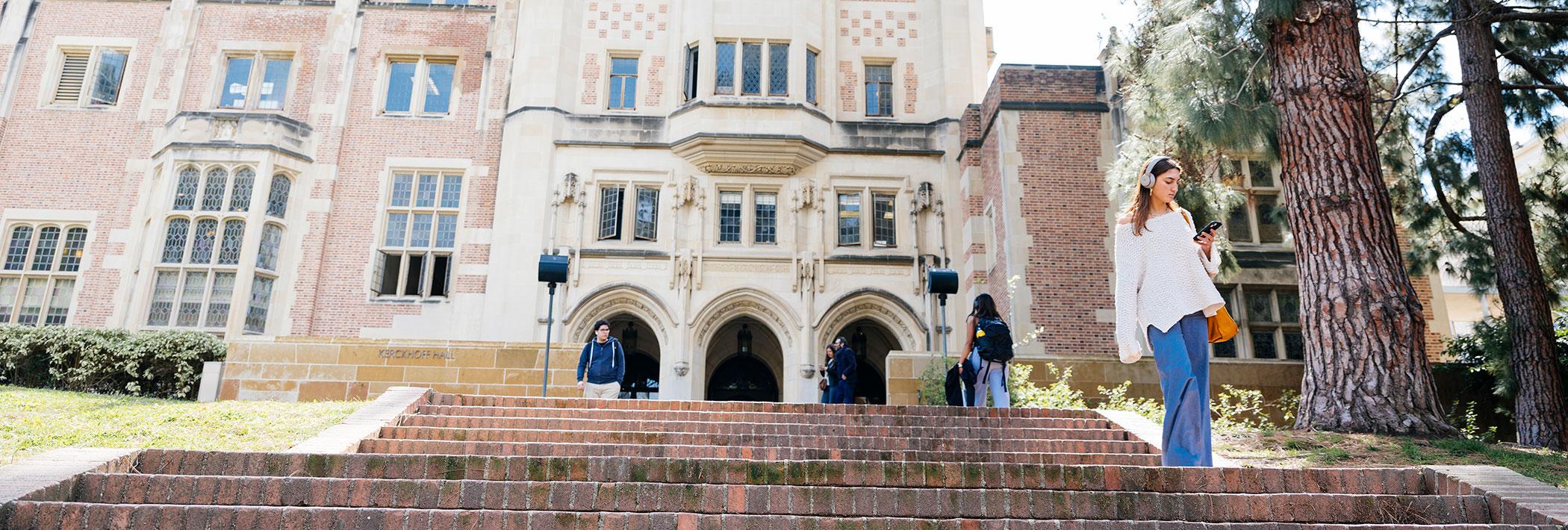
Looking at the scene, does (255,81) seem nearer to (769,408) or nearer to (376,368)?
(376,368)

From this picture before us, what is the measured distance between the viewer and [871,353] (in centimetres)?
1908

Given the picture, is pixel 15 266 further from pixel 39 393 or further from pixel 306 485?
pixel 306 485

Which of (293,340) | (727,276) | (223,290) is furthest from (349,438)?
(223,290)

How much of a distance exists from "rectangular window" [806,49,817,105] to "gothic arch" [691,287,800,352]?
3728 mm

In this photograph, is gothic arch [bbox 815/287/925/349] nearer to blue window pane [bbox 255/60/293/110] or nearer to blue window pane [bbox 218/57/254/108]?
blue window pane [bbox 255/60/293/110]

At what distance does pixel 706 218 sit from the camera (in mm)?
16625

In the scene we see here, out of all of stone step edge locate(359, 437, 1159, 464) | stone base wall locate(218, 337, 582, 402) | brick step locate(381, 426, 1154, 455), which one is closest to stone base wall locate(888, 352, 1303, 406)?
stone base wall locate(218, 337, 582, 402)

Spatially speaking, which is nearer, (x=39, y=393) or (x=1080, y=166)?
(x=39, y=393)

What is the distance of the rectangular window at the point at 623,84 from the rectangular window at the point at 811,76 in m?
3.20

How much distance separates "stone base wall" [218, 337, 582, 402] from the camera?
11.0m

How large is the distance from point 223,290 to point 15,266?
4115 mm

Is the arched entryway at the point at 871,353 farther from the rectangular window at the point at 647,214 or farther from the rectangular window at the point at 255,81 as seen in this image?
the rectangular window at the point at 255,81

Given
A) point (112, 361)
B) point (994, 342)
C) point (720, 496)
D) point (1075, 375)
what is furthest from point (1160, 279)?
point (112, 361)

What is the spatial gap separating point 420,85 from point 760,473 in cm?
1541
